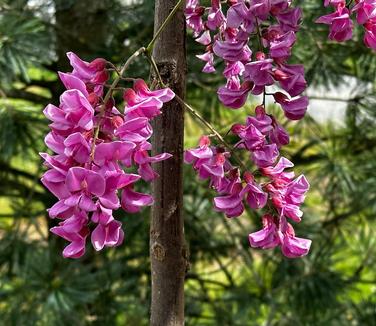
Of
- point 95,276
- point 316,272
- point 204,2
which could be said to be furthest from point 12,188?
point 204,2

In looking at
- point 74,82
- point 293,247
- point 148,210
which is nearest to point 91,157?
point 74,82

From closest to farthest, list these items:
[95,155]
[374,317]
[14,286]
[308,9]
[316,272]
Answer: [95,155] → [308,9] → [14,286] → [316,272] → [374,317]

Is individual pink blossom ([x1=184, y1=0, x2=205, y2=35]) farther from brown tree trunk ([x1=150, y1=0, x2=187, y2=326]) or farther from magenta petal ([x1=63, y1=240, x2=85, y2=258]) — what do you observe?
magenta petal ([x1=63, y1=240, x2=85, y2=258])

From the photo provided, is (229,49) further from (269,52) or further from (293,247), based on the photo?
(293,247)

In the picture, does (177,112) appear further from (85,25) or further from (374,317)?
(374,317)

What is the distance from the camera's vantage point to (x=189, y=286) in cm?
181

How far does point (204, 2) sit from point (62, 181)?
0.85 ft

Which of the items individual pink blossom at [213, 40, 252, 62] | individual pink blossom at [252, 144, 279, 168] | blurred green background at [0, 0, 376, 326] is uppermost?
individual pink blossom at [213, 40, 252, 62]

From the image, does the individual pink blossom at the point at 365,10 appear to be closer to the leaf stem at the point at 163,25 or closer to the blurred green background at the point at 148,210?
the leaf stem at the point at 163,25

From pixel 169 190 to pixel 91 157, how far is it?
135 mm

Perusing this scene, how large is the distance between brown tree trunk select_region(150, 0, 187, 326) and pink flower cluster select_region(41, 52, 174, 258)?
79 mm

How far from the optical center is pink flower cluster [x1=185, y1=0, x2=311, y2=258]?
48 centimetres

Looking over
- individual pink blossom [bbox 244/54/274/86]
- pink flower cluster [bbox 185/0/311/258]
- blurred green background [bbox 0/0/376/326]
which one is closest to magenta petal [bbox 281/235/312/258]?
pink flower cluster [bbox 185/0/311/258]

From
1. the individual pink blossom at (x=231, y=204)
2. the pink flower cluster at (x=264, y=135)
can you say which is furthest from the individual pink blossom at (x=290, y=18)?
the individual pink blossom at (x=231, y=204)
